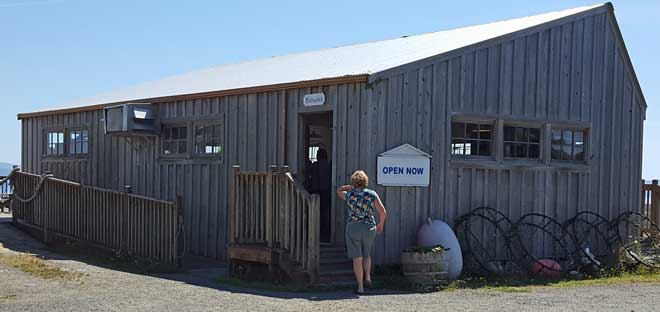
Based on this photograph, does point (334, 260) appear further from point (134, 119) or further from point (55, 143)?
point (55, 143)

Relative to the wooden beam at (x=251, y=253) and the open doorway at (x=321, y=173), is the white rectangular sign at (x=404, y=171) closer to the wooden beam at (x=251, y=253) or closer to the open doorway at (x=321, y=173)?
the open doorway at (x=321, y=173)

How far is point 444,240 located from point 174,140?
20.7 feet

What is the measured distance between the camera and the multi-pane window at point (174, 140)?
16391mm

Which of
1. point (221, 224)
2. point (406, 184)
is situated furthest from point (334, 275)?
point (221, 224)

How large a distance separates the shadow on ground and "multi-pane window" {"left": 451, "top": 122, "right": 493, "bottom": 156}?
10.8ft

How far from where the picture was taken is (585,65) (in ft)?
51.4

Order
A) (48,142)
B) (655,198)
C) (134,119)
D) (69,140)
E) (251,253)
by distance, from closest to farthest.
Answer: (251,253) < (134,119) < (655,198) < (69,140) < (48,142)

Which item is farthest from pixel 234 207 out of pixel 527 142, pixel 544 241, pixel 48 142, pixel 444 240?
pixel 48 142

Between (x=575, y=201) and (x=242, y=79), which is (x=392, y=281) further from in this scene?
(x=242, y=79)

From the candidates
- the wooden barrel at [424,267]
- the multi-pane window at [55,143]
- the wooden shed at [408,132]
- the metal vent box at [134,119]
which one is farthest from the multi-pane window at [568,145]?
the multi-pane window at [55,143]

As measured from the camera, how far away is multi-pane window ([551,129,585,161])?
15188 mm

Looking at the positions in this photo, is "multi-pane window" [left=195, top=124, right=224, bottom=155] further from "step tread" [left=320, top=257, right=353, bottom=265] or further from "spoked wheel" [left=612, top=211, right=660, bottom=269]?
"spoked wheel" [left=612, top=211, right=660, bottom=269]

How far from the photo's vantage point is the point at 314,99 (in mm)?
13250

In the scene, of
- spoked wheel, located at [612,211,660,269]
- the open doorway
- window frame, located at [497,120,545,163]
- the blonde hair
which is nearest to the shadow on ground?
the blonde hair
